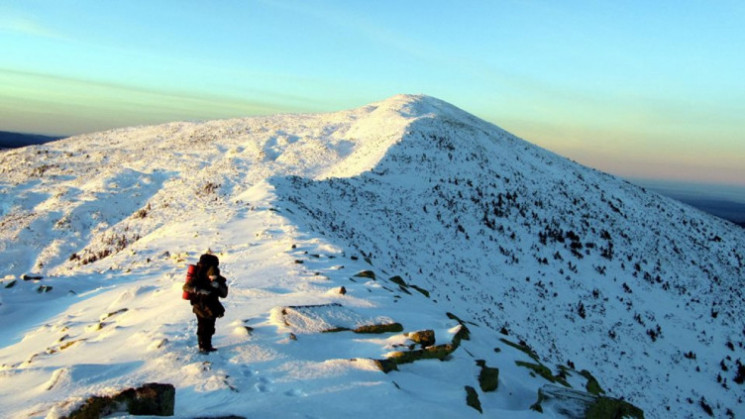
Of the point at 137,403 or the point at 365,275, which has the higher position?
the point at 137,403

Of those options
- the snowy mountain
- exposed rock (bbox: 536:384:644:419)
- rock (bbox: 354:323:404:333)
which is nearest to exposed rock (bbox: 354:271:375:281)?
the snowy mountain

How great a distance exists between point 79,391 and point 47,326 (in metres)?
5.51

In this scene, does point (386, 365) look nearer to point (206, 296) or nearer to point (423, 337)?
point (423, 337)

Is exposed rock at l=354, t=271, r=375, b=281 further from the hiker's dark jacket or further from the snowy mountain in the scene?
the hiker's dark jacket

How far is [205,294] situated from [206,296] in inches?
1.4

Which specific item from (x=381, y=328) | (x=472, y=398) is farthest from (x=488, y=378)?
(x=381, y=328)

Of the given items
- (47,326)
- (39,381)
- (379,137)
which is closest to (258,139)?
(379,137)

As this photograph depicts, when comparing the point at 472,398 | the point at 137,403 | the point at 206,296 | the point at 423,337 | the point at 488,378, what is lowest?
the point at 488,378

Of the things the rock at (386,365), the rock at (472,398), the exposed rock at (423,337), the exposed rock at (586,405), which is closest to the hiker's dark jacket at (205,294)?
the rock at (386,365)

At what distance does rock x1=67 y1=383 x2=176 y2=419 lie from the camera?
4.09 metres

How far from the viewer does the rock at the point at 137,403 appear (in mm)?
4090

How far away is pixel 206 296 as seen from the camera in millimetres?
6195

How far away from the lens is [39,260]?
21.6 m

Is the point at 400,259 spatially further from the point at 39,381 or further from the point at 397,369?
the point at 39,381
